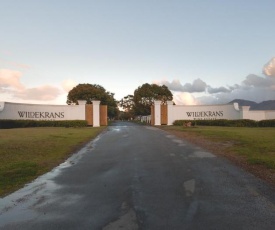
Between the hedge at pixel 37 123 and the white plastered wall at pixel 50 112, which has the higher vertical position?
the white plastered wall at pixel 50 112

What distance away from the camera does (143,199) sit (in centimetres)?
709

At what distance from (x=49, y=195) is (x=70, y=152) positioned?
343 inches

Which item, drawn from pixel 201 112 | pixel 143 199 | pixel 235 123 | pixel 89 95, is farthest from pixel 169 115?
pixel 143 199

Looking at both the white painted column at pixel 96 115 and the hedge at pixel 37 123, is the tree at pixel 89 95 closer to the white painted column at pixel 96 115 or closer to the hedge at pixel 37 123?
the white painted column at pixel 96 115

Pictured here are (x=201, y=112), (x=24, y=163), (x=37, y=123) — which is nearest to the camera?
(x=24, y=163)

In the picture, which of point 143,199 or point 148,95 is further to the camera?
point 148,95

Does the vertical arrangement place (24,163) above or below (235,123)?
below

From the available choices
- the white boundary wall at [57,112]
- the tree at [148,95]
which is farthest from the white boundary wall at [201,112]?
the tree at [148,95]

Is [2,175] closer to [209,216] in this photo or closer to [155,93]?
[209,216]

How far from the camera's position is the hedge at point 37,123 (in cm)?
4269

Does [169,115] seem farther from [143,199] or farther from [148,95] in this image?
[143,199]

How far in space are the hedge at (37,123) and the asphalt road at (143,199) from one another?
3402cm

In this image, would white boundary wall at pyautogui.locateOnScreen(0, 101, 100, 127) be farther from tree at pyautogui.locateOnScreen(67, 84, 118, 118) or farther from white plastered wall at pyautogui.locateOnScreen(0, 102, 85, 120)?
tree at pyautogui.locateOnScreen(67, 84, 118, 118)

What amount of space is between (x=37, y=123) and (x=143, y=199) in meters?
41.8
